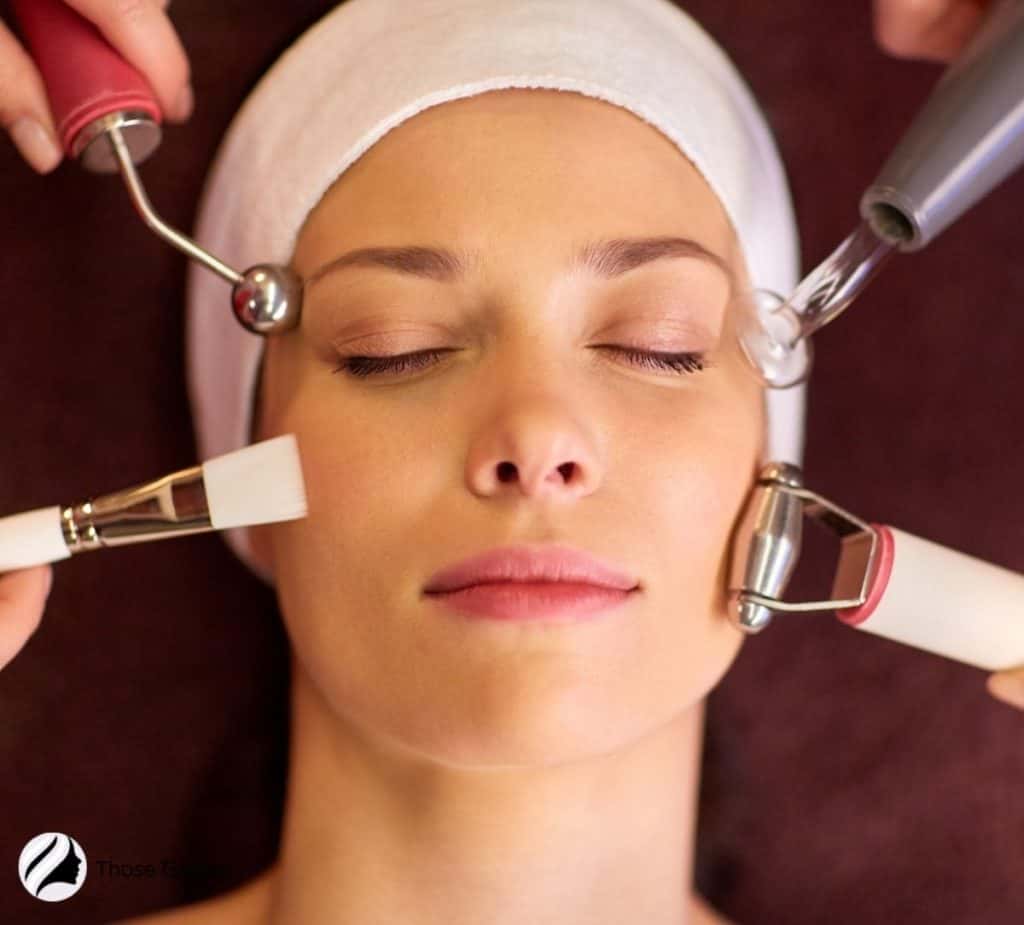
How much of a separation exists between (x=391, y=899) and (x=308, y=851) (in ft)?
0.31

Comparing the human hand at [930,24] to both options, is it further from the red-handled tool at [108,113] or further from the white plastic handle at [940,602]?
the red-handled tool at [108,113]

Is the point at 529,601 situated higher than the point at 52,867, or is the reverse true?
the point at 529,601

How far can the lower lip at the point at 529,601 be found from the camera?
91cm

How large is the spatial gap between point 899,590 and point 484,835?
400 millimetres

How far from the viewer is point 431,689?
924mm

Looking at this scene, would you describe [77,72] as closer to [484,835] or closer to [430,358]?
[430,358]

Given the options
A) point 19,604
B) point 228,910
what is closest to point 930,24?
point 19,604

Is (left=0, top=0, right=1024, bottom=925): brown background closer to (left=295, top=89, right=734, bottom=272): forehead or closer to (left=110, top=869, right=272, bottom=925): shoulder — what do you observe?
(left=110, top=869, right=272, bottom=925): shoulder

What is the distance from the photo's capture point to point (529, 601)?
905 mm

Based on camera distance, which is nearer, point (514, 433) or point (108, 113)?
point (514, 433)

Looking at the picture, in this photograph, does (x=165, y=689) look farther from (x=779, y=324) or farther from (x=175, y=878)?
(x=779, y=324)

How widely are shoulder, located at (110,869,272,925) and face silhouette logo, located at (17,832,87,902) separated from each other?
0.26 ft

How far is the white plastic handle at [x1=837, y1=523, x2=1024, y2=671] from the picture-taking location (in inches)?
39.8

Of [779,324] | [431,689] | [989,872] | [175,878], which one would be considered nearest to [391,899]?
[431,689]
